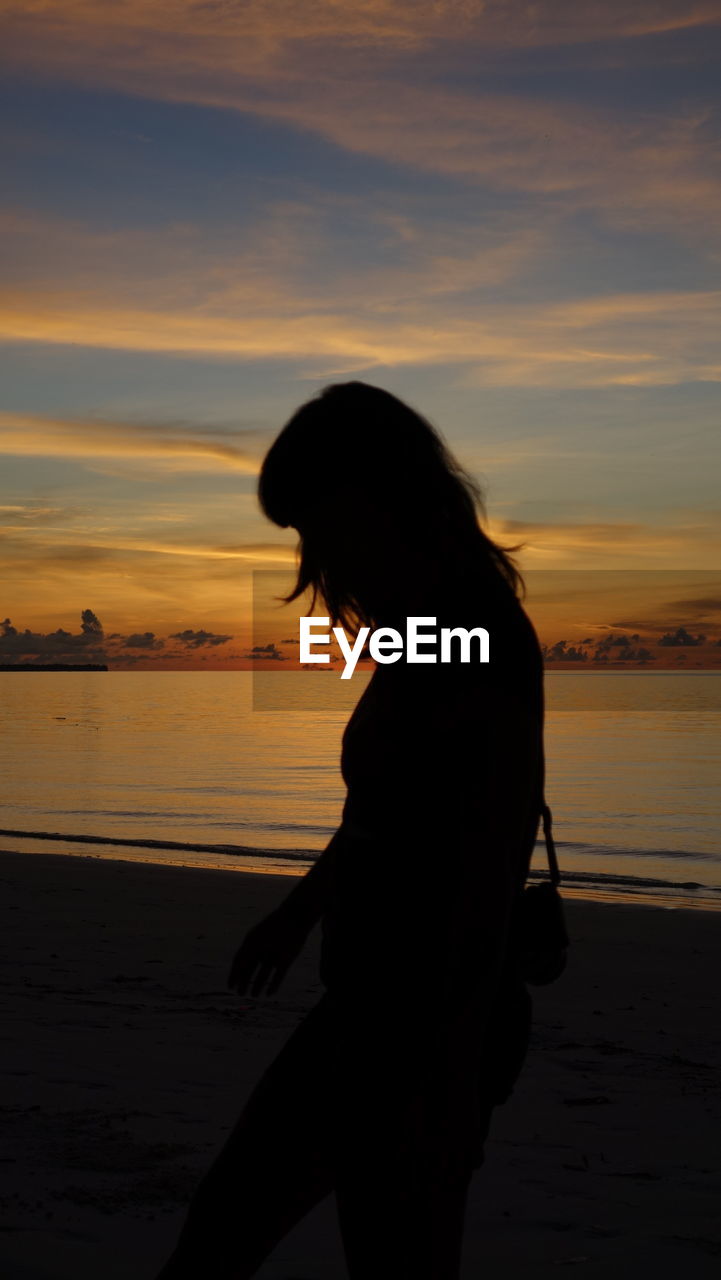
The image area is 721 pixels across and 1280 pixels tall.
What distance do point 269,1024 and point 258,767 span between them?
1290 inches

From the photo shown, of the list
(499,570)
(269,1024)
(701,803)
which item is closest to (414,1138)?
(499,570)

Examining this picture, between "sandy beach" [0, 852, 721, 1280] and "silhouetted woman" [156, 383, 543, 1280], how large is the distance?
195 cm

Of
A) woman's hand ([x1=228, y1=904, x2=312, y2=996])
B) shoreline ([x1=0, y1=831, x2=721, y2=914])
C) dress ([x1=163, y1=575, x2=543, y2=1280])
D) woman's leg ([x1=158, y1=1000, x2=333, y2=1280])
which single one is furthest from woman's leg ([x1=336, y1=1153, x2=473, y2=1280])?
shoreline ([x1=0, y1=831, x2=721, y2=914])

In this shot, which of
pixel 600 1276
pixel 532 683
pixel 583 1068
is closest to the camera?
pixel 532 683

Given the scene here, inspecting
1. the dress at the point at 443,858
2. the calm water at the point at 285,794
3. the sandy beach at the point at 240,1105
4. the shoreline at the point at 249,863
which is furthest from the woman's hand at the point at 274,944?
the calm water at the point at 285,794

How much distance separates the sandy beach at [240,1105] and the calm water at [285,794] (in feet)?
26.9

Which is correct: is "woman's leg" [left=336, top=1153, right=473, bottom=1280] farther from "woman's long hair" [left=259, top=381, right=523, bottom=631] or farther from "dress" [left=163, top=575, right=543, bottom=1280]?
"woman's long hair" [left=259, top=381, right=523, bottom=631]

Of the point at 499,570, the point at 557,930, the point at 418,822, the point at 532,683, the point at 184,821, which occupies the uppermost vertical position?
the point at 499,570

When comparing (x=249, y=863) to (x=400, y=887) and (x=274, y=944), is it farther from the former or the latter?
(x=400, y=887)

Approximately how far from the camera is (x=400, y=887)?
5.82 feet

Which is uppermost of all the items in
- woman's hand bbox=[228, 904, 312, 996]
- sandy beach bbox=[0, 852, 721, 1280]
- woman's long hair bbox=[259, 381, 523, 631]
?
woman's long hair bbox=[259, 381, 523, 631]

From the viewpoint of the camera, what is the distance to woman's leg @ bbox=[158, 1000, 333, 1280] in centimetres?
192

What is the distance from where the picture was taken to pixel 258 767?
39.3 meters

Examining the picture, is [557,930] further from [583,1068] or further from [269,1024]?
[269,1024]
